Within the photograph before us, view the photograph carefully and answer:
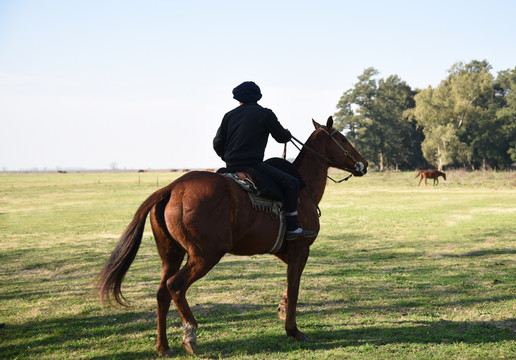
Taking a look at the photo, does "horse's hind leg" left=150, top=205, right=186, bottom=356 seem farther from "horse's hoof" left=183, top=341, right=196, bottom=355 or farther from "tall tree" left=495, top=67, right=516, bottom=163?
"tall tree" left=495, top=67, right=516, bottom=163

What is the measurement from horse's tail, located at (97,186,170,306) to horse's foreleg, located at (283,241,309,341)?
204 centimetres

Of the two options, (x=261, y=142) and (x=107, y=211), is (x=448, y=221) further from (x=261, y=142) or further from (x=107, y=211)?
(x=107, y=211)

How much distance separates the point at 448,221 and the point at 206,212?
19.0 m

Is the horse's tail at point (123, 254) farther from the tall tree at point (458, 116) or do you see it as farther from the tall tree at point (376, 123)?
the tall tree at point (376, 123)

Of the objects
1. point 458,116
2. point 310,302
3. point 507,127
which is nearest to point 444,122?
point 458,116

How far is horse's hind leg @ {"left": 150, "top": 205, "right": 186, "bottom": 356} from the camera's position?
5.59m

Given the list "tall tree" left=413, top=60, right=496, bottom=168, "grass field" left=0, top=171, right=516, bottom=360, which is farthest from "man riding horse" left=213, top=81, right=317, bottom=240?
"tall tree" left=413, top=60, right=496, bottom=168

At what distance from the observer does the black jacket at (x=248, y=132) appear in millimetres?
6117

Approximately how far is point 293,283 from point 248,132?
2277 mm

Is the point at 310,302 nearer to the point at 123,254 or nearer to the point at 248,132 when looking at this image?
the point at 248,132

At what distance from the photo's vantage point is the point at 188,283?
536cm

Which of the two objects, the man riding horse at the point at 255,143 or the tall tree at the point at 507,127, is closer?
the man riding horse at the point at 255,143

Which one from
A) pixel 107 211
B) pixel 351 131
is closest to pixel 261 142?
pixel 107 211

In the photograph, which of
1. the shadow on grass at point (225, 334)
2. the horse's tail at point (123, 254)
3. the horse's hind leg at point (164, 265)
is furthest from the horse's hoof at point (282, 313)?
the horse's tail at point (123, 254)
